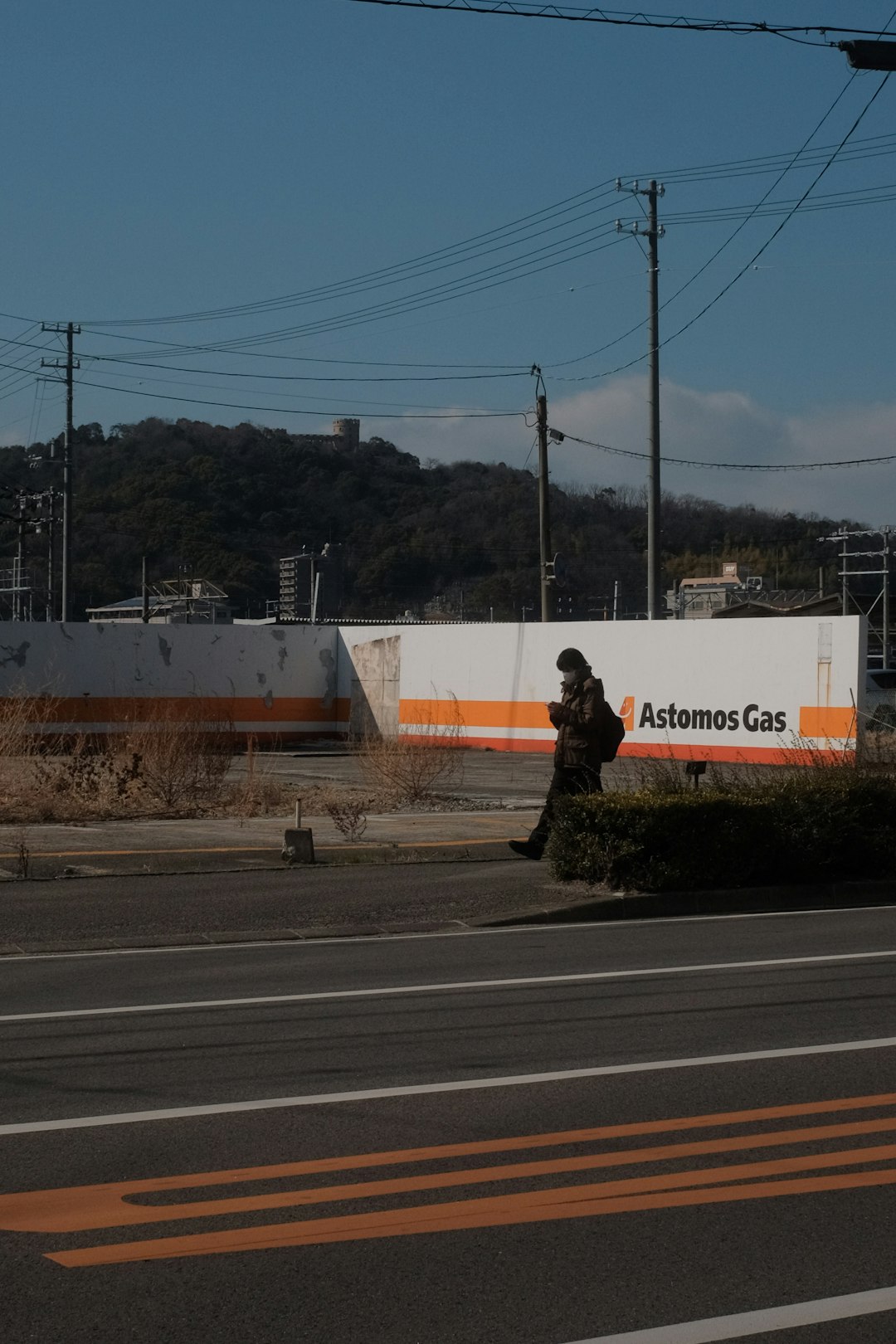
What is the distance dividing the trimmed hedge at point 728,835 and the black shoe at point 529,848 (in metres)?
1.02

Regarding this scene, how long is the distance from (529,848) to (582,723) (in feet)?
4.12

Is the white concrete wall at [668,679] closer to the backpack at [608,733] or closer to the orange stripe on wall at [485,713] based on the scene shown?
the orange stripe on wall at [485,713]

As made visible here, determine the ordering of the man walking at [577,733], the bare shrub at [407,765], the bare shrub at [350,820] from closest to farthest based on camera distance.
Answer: the man walking at [577,733] → the bare shrub at [350,820] → the bare shrub at [407,765]

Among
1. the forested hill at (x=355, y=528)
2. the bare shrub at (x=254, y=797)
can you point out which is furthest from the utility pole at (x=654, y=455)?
the forested hill at (x=355, y=528)

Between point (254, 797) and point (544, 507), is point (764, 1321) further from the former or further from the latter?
point (544, 507)

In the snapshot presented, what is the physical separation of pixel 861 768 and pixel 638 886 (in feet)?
10.9

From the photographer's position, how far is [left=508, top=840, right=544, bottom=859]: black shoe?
1388cm

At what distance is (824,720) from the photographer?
26641mm

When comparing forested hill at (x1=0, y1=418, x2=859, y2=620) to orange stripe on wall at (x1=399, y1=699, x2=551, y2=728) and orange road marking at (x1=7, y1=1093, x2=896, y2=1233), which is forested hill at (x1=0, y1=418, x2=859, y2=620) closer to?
orange stripe on wall at (x1=399, y1=699, x2=551, y2=728)

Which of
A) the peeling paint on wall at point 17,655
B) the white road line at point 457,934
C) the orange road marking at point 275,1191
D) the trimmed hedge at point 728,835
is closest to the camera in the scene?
the orange road marking at point 275,1191

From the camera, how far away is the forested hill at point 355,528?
3327 inches

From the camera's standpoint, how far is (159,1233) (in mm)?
4629

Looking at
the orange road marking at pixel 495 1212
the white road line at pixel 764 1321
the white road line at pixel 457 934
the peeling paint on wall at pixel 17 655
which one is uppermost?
the peeling paint on wall at pixel 17 655

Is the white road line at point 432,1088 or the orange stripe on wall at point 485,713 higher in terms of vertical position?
the orange stripe on wall at point 485,713
